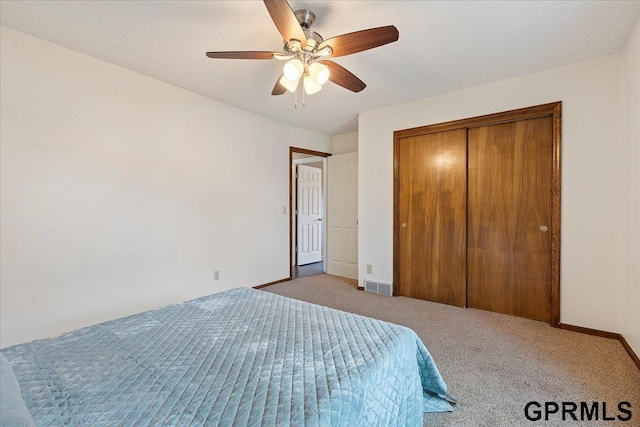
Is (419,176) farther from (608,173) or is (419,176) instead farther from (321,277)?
(321,277)

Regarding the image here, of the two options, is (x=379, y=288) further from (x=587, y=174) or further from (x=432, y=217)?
(x=587, y=174)

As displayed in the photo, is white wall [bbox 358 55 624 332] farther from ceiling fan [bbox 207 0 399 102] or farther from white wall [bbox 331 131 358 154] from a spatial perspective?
white wall [bbox 331 131 358 154]

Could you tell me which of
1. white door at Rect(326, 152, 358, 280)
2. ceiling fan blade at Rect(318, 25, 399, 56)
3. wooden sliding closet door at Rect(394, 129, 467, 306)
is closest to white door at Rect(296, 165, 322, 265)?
white door at Rect(326, 152, 358, 280)

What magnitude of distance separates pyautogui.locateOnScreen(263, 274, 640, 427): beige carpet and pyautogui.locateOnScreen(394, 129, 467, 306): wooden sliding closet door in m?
0.39

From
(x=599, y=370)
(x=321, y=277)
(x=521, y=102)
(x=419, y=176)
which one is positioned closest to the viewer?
(x=599, y=370)

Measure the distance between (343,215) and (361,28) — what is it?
2962 millimetres

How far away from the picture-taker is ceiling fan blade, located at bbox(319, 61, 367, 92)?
194cm

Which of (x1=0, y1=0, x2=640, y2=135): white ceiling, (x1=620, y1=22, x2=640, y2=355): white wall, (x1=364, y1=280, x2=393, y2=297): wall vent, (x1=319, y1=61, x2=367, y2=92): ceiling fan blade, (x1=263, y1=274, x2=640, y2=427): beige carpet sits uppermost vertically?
(x1=0, y1=0, x2=640, y2=135): white ceiling

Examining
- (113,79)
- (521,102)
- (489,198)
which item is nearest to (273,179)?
(113,79)

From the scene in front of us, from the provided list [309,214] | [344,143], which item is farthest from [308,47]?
[309,214]

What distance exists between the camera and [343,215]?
4641mm

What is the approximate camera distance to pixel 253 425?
0.78m

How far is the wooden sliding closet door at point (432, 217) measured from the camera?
3.17m

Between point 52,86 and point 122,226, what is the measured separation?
3.98 ft
